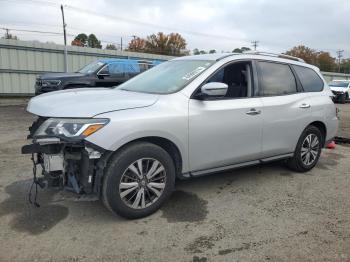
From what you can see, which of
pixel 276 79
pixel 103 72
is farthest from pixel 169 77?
pixel 103 72

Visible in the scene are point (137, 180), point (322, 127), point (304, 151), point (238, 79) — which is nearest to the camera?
point (137, 180)

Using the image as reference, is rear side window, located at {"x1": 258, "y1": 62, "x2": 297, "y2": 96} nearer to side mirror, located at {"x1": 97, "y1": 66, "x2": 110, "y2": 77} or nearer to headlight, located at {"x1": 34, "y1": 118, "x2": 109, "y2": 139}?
headlight, located at {"x1": 34, "y1": 118, "x2": 109, "y2": 139}

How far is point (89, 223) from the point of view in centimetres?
358

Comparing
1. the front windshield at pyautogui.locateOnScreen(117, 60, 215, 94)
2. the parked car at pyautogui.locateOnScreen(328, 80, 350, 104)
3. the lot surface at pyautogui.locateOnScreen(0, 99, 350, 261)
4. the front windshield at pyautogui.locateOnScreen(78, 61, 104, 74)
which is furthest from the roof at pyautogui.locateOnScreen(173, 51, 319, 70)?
the parked car at pyautogui.locateOnScreen(328, 80, 350, 104)

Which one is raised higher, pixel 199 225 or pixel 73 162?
pixel 73 162

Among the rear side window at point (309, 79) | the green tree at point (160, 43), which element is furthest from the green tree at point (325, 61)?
the rear side window at point (309, 79)

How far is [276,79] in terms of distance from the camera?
16.2 ft

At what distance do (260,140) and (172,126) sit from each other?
4.80 feet

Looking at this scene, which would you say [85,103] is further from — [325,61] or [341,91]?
[325,61]

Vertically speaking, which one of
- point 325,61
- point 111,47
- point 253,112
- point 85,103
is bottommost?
point 253,112

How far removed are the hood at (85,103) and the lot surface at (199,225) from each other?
3.01 feet

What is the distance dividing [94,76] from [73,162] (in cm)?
865

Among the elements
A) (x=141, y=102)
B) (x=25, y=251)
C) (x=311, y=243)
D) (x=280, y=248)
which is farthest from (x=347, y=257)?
(x=25, y=251)

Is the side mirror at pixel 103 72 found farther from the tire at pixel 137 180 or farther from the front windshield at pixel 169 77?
the tire at pixel 137 180
